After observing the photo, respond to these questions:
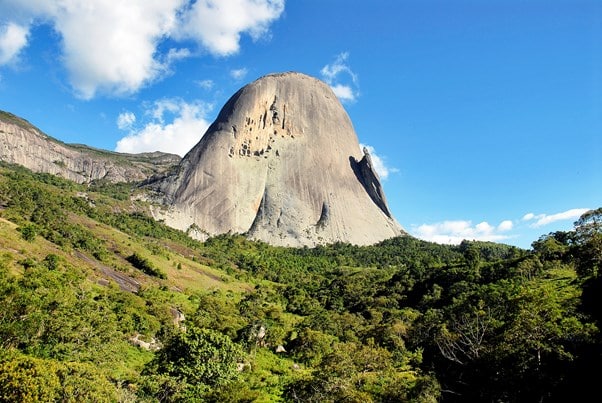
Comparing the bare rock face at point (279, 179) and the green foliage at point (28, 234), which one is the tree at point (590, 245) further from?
the bare rock face at point (279, 179)

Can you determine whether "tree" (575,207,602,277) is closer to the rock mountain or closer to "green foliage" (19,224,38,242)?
"green foliage" (19,224,38,242)

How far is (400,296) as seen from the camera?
71.4m

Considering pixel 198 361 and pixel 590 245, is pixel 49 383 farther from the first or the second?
pixel 590 245

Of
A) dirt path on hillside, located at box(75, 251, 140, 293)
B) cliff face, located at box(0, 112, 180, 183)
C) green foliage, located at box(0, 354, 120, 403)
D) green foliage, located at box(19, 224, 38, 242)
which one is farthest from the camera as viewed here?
cliff face, located at box(0, 112, 180, 183)

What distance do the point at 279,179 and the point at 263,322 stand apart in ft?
275

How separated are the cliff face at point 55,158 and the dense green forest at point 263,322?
51.1 m

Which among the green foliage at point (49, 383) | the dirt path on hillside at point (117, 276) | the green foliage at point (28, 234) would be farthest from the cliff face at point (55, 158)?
Answer: the green foliage at point (49, 383)

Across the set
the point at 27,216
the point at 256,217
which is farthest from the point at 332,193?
the point at 27,216

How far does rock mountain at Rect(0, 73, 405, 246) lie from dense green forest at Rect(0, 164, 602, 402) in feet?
73.0

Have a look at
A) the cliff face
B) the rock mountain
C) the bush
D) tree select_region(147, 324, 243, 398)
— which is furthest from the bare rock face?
tree select_region(147, 324, 243, 398)

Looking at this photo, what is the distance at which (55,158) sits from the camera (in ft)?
456

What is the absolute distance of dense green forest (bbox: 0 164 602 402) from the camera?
19641 mm

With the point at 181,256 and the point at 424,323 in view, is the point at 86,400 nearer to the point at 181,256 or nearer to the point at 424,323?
the point at 424,323

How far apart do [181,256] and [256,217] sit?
42.4 metres
